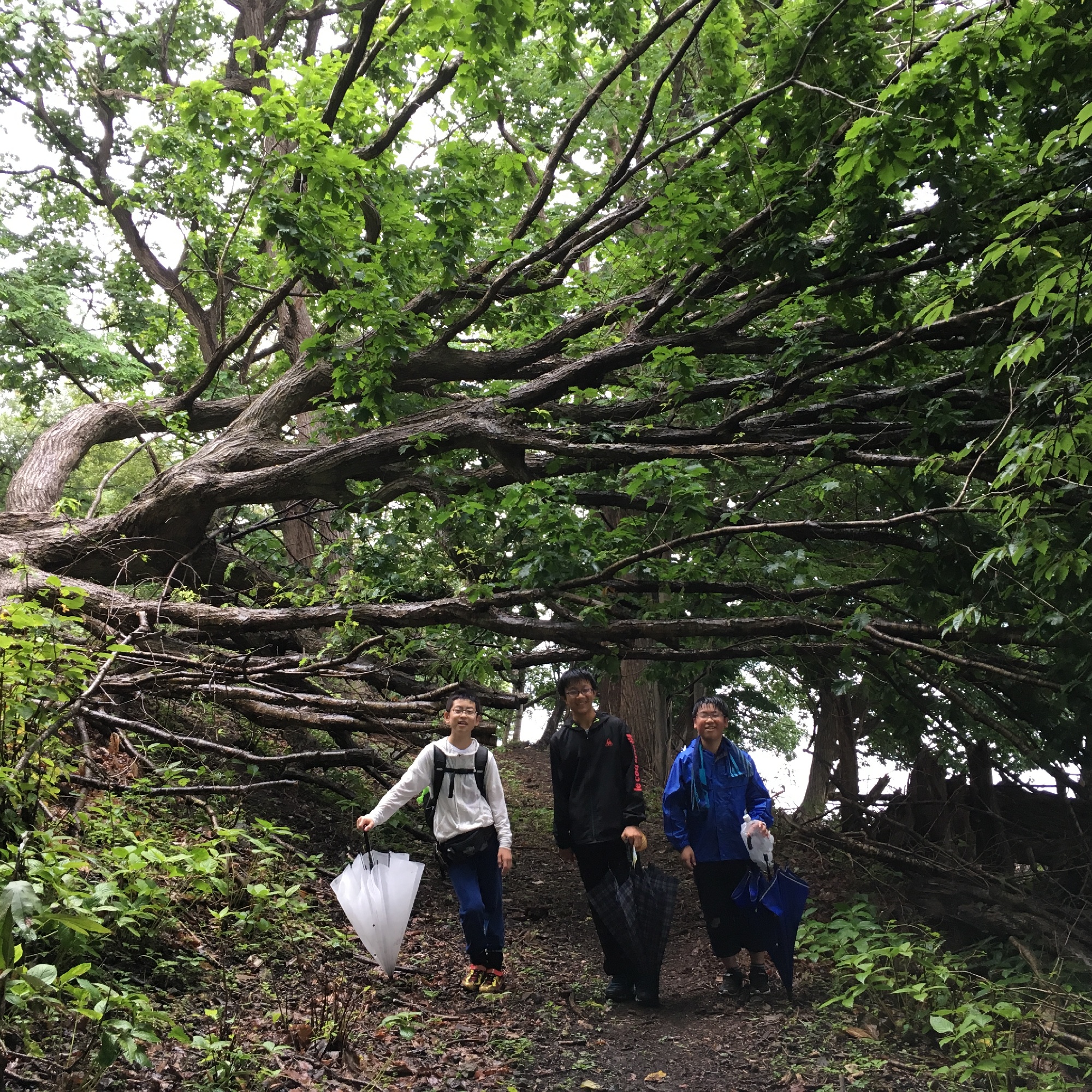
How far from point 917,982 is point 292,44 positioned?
15210 mm

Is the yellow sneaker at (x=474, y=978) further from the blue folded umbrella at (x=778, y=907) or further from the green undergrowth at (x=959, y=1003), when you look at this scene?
the green undergrowth at (x=959, y=1003)

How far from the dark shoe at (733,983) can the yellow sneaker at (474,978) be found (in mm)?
1416

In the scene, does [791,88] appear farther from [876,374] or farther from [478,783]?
[478,783]

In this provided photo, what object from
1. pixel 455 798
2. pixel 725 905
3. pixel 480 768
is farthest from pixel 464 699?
pixel 725 905

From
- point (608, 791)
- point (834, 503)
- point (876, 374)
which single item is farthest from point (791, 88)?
point (608, 791)

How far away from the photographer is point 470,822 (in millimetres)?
4855

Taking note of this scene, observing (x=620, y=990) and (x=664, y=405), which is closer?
(x=620, y=990)

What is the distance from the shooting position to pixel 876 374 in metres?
6.28

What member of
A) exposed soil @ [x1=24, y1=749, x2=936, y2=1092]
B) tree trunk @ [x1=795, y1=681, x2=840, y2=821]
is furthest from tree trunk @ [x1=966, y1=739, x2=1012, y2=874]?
exposed soil @ [x1=24, y1=749, x2=936, y2=1092]

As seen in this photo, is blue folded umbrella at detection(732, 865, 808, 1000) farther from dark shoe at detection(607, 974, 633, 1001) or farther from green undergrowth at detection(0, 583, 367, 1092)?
green undergrowth at detection(0, 583, 367, 1092)

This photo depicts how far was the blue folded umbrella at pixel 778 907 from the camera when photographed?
15.5 feet

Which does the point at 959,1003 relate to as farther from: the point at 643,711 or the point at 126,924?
the point at 643,711

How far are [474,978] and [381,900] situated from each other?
79cm

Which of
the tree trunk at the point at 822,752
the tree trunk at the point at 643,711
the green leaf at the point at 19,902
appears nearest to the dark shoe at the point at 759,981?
the green leaf at the point at 19,902
